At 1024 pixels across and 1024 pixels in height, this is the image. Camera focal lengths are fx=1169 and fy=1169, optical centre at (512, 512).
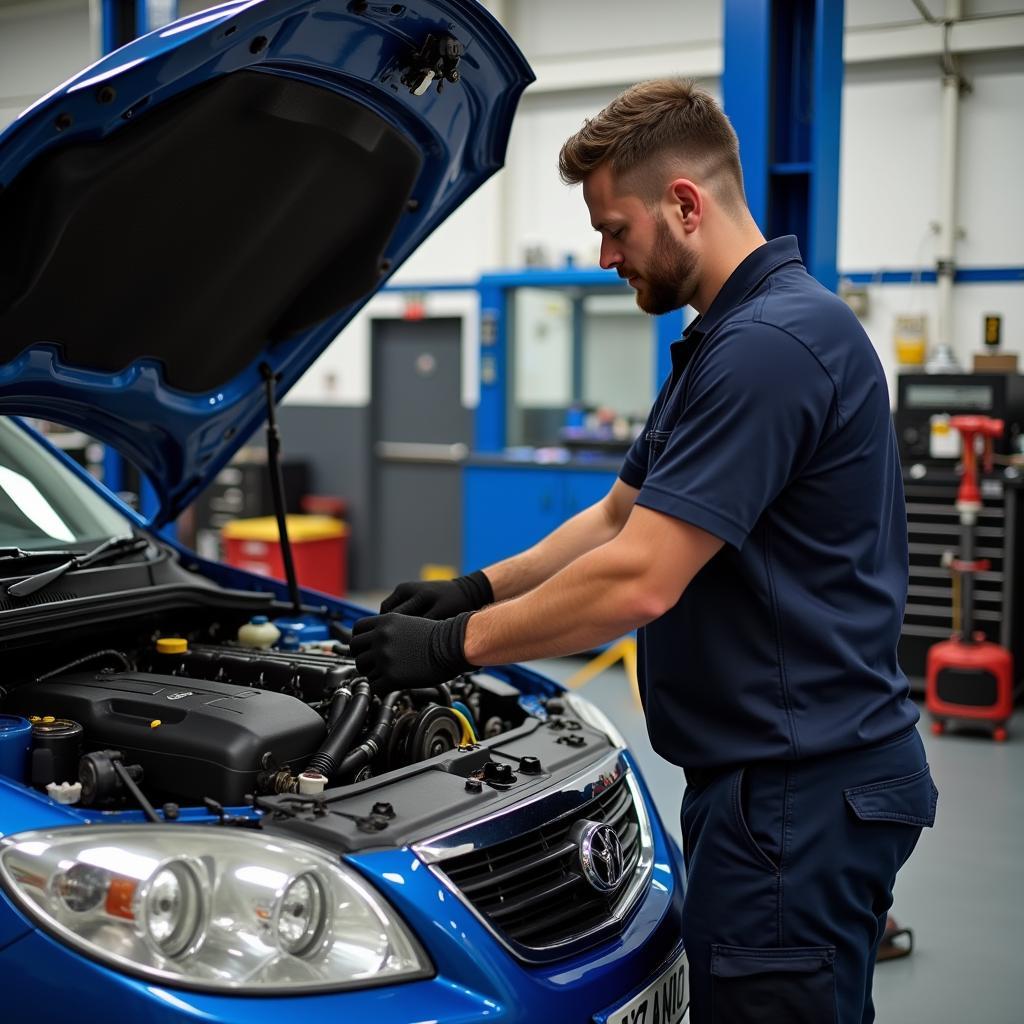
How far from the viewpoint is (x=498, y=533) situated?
605 centimetres

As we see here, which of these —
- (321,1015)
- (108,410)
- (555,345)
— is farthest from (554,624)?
(555,345)

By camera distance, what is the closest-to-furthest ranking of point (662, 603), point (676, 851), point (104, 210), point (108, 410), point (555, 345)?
point (662, 603) → point (104, 210) → point (676, 851) → point (108, 410) → point (555, 345)

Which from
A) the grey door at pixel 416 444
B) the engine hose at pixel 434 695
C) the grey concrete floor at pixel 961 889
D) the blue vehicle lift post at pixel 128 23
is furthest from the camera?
the grey door at pixel 416 444

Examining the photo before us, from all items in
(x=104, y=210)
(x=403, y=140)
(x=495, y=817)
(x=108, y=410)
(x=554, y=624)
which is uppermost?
(x=403, y=140)

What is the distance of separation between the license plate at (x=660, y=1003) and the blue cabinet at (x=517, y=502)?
423 cm

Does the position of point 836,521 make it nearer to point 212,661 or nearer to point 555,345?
point 212,661

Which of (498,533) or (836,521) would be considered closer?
(836,521)

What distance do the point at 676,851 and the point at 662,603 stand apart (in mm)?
646

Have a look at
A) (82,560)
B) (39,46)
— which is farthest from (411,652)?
(39,46)

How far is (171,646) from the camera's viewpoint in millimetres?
1927

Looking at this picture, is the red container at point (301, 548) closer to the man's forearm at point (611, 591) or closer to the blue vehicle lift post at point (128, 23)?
the blue vehicle lift post at point (128, 23)

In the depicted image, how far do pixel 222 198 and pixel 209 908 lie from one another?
1.09 metres

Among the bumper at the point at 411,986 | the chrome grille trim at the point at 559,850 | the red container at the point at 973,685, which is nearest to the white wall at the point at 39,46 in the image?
the red container at the point at 973,685

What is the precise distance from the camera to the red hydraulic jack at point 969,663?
15.3 ft
